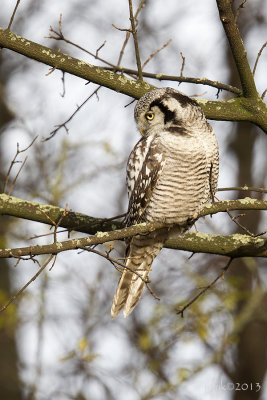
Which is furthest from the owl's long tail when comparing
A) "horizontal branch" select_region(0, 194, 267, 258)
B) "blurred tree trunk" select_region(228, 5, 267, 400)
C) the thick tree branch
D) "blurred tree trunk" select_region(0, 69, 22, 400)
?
"blurred tree trunk" select_region(228, 5, 267, 400)

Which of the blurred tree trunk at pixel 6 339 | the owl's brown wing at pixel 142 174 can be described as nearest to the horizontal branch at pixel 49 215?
the owl's brown wing at pixel 142 174

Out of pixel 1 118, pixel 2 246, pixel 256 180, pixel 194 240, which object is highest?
pixel 1 118

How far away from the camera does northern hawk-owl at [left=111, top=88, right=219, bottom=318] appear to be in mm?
4793

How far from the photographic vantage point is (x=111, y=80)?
445 cm

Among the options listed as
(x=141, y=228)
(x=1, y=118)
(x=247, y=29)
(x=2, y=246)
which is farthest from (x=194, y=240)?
(x=247, y=29)

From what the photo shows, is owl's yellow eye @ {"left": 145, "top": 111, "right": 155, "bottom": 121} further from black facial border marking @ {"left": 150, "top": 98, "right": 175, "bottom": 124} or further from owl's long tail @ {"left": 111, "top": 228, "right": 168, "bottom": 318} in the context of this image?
owl's long tail @ {"left": 111, "top": 228, "right": 168, "bottom": 318}

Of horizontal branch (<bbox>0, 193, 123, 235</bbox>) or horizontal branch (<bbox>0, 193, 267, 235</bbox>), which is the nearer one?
horizontal branch (<bbox>0, 193, 267, 235</bbox>)

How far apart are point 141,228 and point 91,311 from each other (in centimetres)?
469

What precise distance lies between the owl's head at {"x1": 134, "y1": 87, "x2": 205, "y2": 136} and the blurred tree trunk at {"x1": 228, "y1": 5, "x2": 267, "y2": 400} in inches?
182

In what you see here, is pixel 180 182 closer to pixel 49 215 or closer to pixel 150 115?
pixel 150 115

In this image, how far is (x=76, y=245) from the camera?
352cm

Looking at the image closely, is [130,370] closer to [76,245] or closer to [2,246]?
[2,246]

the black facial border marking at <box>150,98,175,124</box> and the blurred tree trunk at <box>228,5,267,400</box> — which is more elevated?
the blurred tree trunk at <box>228,5,267,400</box>

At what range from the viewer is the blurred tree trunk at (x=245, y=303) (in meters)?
10.0
